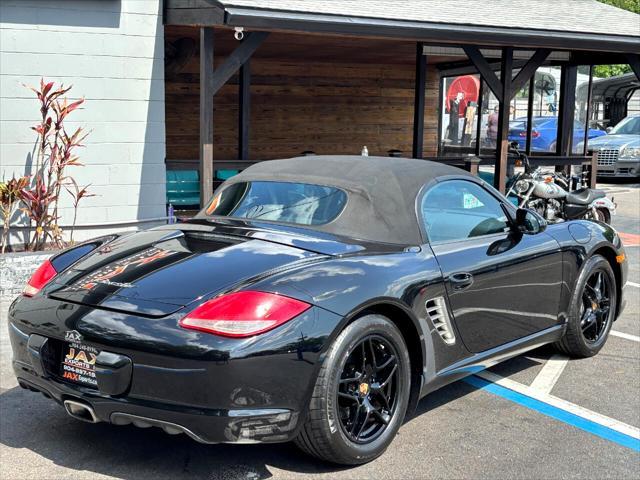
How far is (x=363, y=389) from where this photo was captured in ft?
12.9

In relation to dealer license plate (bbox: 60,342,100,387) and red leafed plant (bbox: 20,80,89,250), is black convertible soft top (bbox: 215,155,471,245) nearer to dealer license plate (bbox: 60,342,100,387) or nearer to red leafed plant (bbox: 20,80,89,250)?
dealer license plate (bbox: 60,342,100,387)

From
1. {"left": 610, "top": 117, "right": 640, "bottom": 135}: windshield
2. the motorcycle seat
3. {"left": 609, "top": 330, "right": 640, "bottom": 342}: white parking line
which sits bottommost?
{"left": 609, "top": 330, "right": 640, "bottom": 342}: white parking line

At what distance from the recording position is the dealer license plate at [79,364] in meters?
3.69

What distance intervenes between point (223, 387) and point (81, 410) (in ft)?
2.58

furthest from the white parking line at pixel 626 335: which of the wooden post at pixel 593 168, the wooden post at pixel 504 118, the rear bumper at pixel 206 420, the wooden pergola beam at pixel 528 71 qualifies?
the wooden post at pixel 593 168

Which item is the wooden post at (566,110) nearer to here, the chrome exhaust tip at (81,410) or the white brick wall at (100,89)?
the white brick wall at (100,89)

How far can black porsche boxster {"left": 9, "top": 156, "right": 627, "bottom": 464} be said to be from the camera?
11.5ft

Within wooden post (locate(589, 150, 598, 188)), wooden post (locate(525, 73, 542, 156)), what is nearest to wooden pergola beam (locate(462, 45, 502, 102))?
wooden post (locate(589, 150, 598, 188))

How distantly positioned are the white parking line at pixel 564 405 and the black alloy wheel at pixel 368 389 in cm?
135

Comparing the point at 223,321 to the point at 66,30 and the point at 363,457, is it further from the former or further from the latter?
the point at 66,30

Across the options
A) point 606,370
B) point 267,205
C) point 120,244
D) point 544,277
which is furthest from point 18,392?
point 606,370

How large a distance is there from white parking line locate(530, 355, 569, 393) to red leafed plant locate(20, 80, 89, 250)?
519cm

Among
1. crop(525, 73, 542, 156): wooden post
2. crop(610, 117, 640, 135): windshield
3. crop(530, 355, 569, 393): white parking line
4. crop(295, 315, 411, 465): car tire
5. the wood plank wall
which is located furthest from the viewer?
crop(610, 117, 640, 135): windshield

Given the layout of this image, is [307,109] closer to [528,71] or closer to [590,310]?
[528,71]
